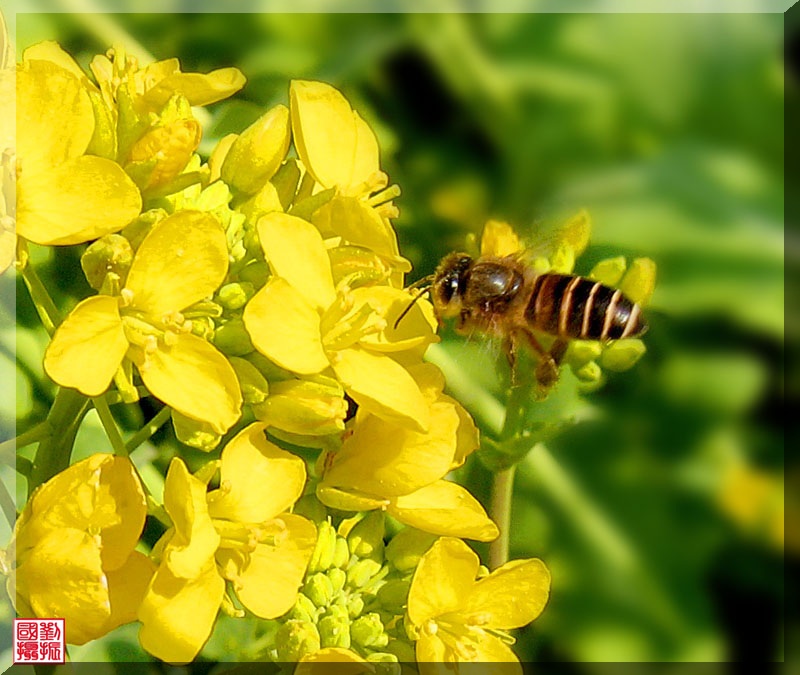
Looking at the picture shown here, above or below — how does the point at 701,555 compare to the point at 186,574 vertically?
below

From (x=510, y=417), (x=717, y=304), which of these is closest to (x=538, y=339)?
(x=510, y=417)

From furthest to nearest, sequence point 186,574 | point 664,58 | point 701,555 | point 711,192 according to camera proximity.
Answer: point 664,58 → point 711,192 → point 701,555 → point 186,574

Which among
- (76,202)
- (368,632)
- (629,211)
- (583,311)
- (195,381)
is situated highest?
(76,202)

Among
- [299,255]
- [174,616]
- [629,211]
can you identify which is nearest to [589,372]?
[299,255]

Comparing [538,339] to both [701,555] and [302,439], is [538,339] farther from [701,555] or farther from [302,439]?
[701,555]

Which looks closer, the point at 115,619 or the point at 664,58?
the point at 115,619

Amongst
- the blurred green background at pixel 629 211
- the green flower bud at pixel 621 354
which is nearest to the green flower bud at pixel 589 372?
the green flower bud at pixel 621 354

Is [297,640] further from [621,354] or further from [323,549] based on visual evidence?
[621,354]

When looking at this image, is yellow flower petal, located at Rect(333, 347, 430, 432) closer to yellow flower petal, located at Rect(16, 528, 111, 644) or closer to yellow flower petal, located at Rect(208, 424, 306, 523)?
yellow flower petal, located at Rect(208, 424, 306, 523)
